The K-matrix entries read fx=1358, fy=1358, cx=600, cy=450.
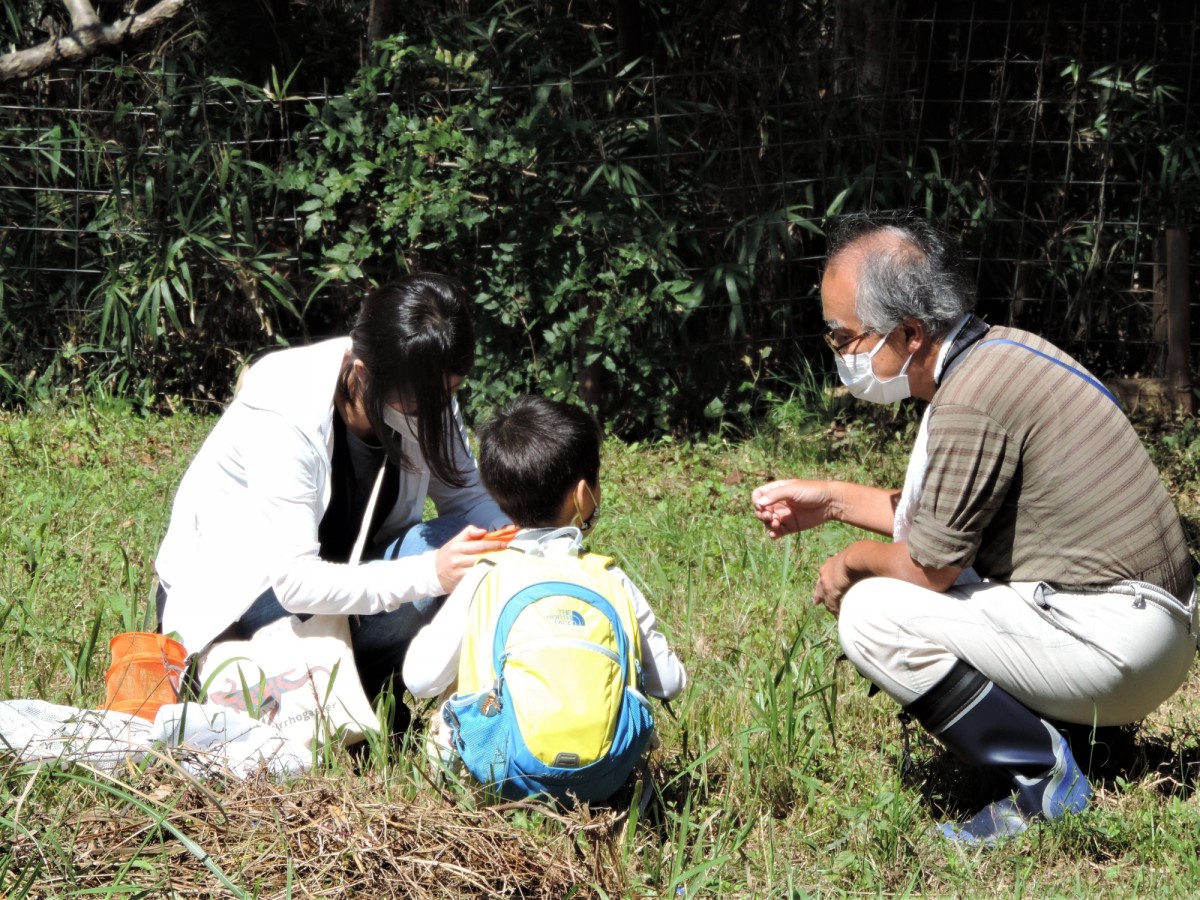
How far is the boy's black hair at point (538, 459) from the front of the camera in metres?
2.86

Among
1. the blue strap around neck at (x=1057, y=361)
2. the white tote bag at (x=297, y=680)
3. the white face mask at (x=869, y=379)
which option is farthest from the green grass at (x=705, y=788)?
the blue strap around neck at (x=1057, y=361)

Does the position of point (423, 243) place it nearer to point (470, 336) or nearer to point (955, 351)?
point (470, 336)

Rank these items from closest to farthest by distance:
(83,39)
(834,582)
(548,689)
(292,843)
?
(292,843) < (548,689) < (834,582) < (83,39)

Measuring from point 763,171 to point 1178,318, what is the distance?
7.38ft

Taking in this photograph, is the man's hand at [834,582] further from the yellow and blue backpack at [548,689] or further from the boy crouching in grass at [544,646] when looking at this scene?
the yellow and blue backpack at [548,689]

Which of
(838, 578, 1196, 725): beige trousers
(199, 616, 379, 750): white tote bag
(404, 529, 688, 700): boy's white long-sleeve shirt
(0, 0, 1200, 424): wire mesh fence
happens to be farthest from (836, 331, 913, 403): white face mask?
(0, 0, 1200, 424): wire mesh fence

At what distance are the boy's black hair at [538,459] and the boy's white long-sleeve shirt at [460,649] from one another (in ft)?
0.24

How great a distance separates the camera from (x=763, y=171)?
6.79 metres

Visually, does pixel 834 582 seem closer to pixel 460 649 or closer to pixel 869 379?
pixel 869 379

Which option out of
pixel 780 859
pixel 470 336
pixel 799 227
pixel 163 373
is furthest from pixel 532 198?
pixel 780 859

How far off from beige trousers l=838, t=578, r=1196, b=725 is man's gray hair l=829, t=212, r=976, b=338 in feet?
1.94

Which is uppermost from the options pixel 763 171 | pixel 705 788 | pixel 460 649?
pixel 763 171

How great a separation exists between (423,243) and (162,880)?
4.74 metres

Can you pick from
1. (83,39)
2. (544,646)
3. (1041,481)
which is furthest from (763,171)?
(544,646)
